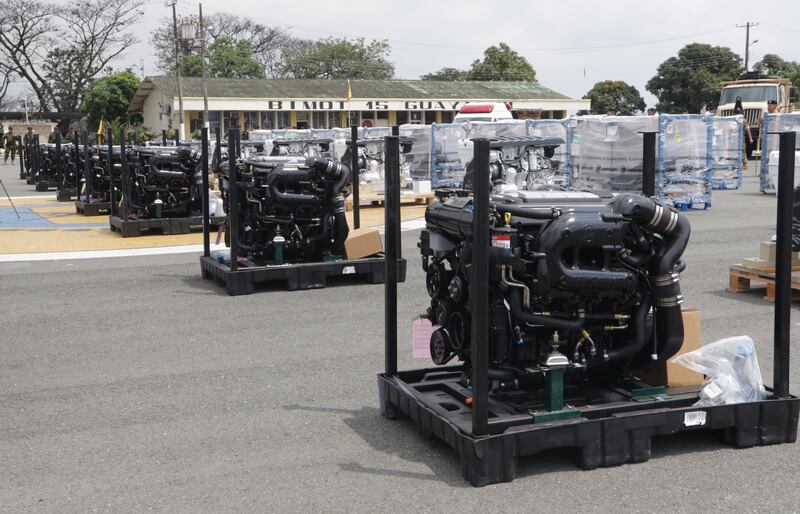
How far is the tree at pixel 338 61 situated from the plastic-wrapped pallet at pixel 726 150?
70991mm

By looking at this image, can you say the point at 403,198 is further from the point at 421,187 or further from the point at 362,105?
the point at 362,105

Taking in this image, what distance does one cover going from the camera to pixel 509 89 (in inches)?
2822

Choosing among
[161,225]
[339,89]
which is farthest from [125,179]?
[339,89]

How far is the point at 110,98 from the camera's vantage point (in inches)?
2746

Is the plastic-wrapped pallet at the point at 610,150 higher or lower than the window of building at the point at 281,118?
lower

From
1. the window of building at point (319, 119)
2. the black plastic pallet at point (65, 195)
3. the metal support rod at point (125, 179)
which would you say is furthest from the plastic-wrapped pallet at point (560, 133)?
the window of building at point (319, 119)

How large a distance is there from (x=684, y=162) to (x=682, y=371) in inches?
623

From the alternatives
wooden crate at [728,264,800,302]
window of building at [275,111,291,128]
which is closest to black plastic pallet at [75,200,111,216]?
wooden crate at [728,264,800,302]

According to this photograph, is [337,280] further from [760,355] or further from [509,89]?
[509,89]

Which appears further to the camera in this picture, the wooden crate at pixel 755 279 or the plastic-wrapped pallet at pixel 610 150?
the plastic-wrapped pallet at pixel 610 150

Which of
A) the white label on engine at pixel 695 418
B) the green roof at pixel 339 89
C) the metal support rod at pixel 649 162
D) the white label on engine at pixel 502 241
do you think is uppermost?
the green roof at pixel 339 89

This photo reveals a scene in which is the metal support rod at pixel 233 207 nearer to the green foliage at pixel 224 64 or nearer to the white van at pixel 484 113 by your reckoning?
the white van at pixel 484 113

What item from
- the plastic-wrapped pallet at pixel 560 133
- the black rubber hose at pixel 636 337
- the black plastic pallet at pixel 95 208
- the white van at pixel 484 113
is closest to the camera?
the black rubber hose at pixel 636 337

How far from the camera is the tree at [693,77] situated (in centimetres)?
7131
